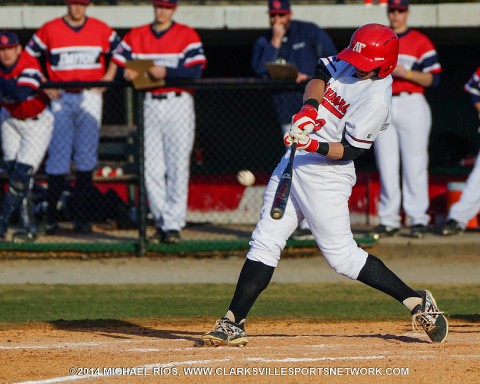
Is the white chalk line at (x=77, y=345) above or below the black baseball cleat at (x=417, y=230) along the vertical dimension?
above

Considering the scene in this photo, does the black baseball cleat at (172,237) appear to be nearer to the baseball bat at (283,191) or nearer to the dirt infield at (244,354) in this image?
the dirt infield at (244,354)

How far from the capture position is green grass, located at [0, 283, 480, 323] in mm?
8070

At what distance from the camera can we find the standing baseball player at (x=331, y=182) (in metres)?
6.13

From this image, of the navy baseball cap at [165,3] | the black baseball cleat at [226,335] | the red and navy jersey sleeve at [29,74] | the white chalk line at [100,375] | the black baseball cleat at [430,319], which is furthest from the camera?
the navy baseball cap at [165,3]

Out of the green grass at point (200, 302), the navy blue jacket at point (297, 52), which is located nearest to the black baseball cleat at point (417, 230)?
the navy blue jacket at point (297, 52)

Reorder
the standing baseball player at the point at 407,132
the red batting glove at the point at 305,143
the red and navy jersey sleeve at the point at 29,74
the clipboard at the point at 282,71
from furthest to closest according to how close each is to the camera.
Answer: the standing baseball player at the point at 407,132 → the red and navy jersey sleeve at the point at 29,74 → the clipboard at the point at 282,71 → the red batting glove at the point at 305,143

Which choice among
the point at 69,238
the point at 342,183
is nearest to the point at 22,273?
the point at 69,238

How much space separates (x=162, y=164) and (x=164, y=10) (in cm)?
142

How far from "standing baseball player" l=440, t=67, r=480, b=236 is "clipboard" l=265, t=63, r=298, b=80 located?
6.05 feet

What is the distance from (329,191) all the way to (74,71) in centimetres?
523

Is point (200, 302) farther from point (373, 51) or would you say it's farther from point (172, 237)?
point (373, 51)

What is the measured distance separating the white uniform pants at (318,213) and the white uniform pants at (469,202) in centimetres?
506

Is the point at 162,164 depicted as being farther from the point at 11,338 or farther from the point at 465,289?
the point at 11,338

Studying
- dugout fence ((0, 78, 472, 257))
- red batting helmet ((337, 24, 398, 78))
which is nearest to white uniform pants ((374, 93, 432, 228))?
dugout fence ((0, 78, 472, 257))
